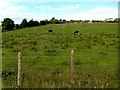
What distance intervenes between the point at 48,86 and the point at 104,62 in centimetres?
878

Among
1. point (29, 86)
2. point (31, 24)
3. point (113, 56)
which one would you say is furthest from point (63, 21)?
point (29, 86)

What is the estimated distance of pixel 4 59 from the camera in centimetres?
1859

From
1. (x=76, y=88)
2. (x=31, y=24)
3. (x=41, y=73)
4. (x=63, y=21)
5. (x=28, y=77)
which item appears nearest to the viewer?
(x=76, y=88)

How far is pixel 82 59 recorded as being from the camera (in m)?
18.5

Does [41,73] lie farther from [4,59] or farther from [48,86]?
[4,59]

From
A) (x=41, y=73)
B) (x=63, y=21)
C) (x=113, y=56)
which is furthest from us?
(x=63, y=21)

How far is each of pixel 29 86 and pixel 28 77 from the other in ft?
7.68

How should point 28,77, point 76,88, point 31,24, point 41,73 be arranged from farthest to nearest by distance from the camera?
point 31,24, point 41,73, point 28,77, point 76,88

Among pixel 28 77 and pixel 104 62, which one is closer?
pixel 28 77

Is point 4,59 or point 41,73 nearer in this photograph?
point 41,73

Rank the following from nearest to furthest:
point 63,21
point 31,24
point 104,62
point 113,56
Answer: point 104,62 < point 113,56 < point 31,24 < point 63,21

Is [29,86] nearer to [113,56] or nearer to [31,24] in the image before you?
[113,56]

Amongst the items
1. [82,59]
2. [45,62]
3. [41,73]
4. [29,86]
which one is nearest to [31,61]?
[45,62]

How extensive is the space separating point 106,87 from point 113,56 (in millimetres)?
9946
